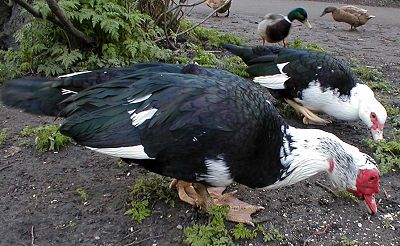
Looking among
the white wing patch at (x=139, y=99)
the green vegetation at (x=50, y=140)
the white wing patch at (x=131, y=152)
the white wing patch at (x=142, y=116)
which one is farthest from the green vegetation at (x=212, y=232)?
the green vegetation at (x=50, y=140)

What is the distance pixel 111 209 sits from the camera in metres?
3.62

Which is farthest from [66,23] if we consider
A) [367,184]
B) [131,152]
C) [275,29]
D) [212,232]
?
[275,29]

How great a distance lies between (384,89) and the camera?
6285 millimetres

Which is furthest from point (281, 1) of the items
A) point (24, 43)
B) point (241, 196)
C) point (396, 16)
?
point (241, 196)

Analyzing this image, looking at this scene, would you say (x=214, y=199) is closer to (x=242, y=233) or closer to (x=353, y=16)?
(x=242, y=233)

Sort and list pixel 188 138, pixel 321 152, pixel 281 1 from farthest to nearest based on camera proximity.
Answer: pixel 281 1 → pixel 321 152 → pixel 188 138

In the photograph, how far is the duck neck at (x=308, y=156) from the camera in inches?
129

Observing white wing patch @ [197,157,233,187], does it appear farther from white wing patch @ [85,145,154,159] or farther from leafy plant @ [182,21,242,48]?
leafy plant @ [182,21,242,48]

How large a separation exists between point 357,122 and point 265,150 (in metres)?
2.63

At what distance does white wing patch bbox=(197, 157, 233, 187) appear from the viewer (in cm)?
303

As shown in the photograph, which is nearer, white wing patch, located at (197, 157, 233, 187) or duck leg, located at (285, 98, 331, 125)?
white wing patch, located at (197, 157, 233, 187)

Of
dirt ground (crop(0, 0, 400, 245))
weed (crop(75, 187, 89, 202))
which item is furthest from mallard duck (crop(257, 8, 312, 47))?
weed (crop(75, 187, 89, 202))

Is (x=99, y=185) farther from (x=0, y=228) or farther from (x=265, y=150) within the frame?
(x=265, y=150)

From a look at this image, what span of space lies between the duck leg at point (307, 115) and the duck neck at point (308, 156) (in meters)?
1.77
